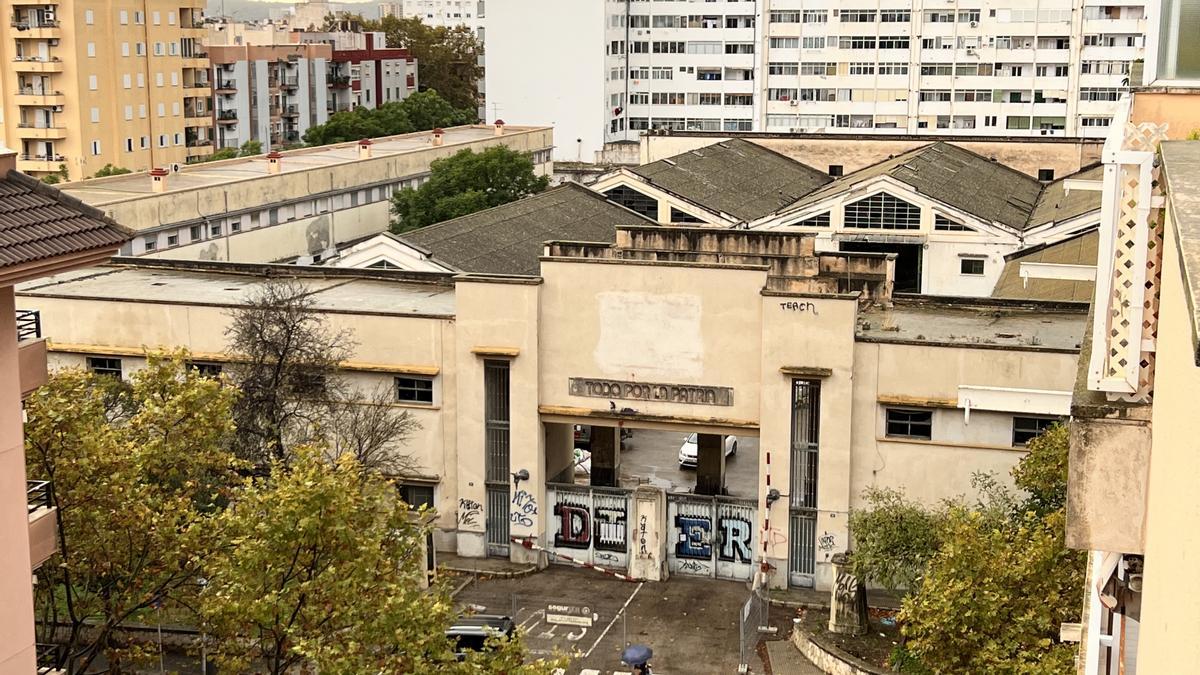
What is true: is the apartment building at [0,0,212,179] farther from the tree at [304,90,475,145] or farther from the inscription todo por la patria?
the inscription todo por la patria

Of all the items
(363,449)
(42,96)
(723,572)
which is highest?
(42,96)

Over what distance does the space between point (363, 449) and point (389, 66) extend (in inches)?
3754

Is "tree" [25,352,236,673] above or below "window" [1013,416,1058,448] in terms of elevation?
above

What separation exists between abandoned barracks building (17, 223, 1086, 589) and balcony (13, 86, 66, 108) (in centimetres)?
4804

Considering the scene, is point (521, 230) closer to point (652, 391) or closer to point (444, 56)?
point (652, 391)

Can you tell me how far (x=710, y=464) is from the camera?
3972 cm

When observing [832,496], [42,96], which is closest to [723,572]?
[832,496]

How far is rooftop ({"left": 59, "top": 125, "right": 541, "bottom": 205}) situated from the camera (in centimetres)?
5656

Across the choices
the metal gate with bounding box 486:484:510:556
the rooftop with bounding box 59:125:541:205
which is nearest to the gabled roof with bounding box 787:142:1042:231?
the rooftop with bounding box 59:125:541:205

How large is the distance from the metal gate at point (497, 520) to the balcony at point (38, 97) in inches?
2236

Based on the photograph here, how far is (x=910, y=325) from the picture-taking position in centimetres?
3647

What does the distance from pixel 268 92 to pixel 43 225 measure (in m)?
93.6

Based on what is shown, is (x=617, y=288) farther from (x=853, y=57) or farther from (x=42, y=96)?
(x=853, y=57)

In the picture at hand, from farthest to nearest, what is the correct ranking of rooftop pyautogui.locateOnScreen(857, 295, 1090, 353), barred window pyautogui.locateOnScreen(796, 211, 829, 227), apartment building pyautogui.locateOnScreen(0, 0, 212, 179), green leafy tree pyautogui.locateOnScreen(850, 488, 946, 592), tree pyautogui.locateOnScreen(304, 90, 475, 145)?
tree pyautogui.locateOnScreen(304, 90, 475, 145) < apartment building pyautogui.locateOnScreen(0, 0, 212, 179) < barred window pyautogui.locateOnScreen(796, 211, 829, 227) < rooftop pyautogui.locateOnScreen(857, 295, 1090, 353) < green leafy tree pyautogui.locateOnScreen(850, 488, 946, 592)
